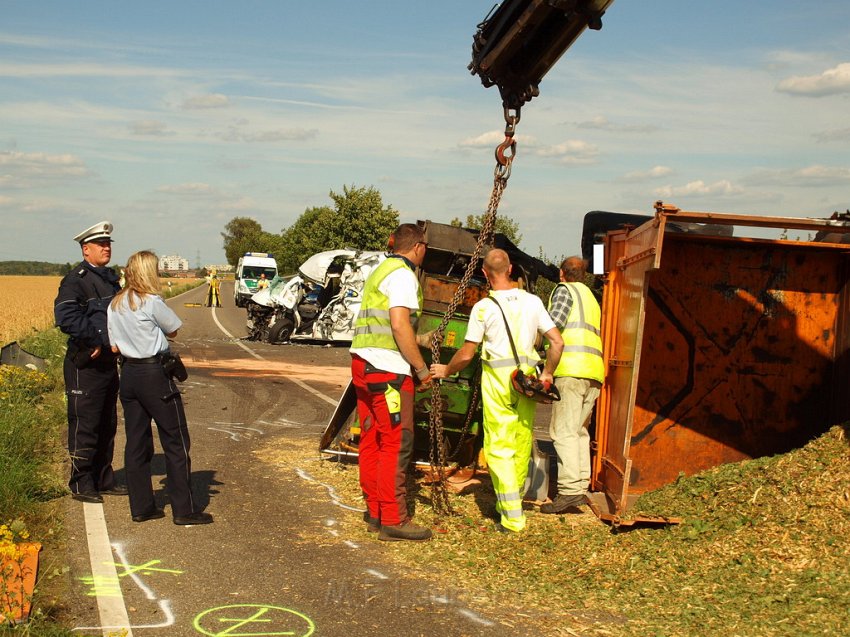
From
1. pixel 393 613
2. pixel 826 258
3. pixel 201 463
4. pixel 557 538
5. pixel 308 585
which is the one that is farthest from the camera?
pixel 201 463

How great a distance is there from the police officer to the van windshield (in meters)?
39.4

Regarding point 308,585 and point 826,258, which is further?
point 826,258

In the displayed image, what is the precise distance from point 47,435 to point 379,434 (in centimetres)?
427

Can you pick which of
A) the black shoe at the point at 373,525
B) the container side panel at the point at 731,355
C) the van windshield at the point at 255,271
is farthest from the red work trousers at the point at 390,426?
the van windshield at the point at 255,271

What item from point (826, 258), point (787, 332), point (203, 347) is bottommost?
point (203, 347)

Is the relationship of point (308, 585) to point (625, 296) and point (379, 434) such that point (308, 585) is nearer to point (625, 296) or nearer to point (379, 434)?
point (379, 434)

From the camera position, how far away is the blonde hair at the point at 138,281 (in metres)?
6.52

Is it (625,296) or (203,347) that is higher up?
(625,296)

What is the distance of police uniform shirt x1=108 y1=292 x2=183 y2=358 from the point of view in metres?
6.48

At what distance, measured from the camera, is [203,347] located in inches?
846

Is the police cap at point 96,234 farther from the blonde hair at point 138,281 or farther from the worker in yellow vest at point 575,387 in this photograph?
the worker in yellow vest at point 575,387

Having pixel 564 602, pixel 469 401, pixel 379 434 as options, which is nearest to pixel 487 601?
pixel 564 602

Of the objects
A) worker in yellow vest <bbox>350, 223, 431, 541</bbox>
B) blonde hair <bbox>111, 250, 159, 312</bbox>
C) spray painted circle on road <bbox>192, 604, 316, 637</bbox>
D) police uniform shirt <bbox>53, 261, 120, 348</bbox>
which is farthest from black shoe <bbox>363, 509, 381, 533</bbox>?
police uniform shirt <bbox>53, 261, 120, 348</bbox>

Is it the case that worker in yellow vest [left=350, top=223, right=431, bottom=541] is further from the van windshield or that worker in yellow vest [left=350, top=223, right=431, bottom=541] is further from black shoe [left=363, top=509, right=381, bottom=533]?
the van windshield
